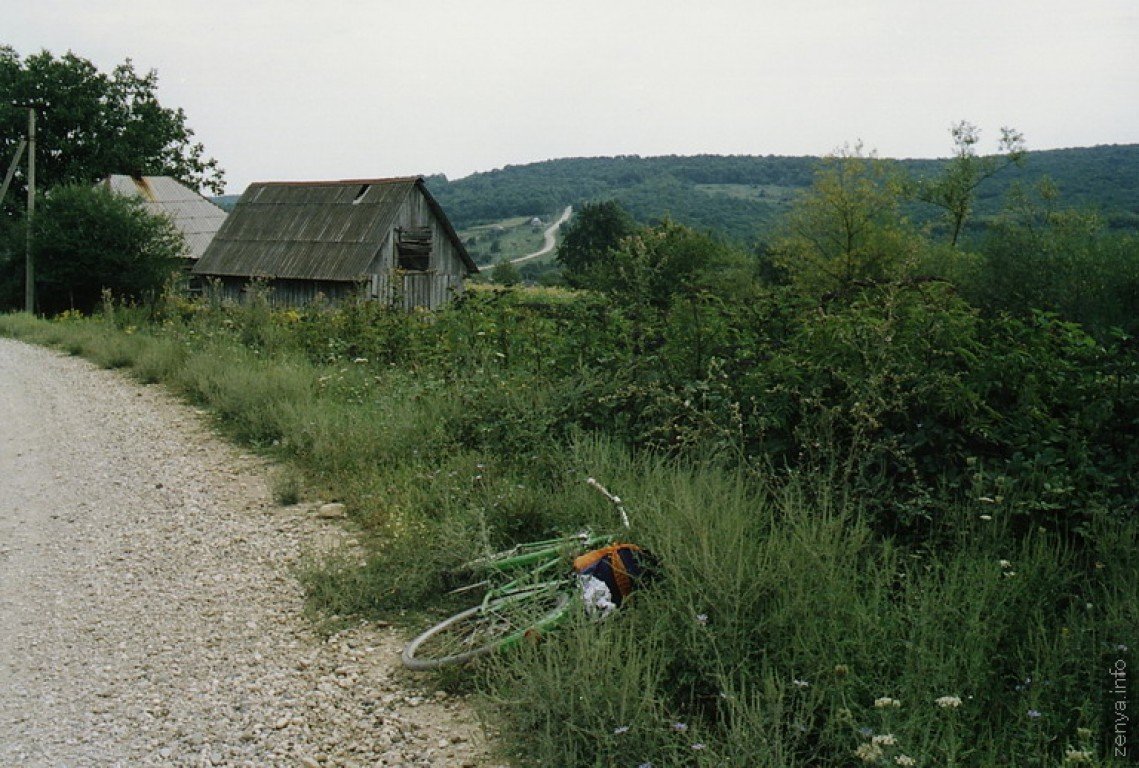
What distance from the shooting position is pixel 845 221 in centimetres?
4691

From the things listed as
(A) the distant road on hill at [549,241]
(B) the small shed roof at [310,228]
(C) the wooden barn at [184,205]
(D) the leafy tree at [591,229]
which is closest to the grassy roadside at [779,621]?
(B) the small shed roof at [310,228]

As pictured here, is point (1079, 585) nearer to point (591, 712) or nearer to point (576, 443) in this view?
point (591, 712)

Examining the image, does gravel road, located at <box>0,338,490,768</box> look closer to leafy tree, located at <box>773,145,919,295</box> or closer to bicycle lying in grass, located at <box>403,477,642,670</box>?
bicycle lying in grass, located at <box>403,477,642,670</box>

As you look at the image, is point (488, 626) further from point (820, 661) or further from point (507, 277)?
point (507, 277)

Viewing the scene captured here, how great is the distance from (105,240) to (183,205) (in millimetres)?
15389

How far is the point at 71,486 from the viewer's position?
725 cm

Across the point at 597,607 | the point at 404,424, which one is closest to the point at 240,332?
the point at 404,424

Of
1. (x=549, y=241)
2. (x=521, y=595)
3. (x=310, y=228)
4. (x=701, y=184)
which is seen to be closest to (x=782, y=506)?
(x=521, y=595)

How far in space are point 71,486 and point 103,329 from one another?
434 inches

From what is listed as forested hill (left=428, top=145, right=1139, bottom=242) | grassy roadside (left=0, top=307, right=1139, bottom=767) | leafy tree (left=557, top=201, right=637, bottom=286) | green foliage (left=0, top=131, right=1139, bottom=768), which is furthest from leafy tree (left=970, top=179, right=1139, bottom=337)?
leafy tree (left=557, top=201, right=637, bottom=286)

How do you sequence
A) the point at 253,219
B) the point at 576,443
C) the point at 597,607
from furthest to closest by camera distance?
the point at 253,219 < the point at 576,443 < the point at 597,607

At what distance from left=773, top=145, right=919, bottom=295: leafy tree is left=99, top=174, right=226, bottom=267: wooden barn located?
29.4 metres

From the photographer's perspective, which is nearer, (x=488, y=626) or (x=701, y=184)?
(x=488, y=626)

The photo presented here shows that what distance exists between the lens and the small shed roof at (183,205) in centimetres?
4234
